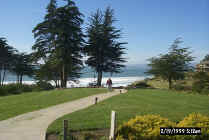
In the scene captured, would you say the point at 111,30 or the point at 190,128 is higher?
the point at 111,30

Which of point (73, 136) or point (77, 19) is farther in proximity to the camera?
point (77, 19)

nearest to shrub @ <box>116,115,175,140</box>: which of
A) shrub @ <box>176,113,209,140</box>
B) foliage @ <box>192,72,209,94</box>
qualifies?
shrub @ <box>176,113,209,140</box>

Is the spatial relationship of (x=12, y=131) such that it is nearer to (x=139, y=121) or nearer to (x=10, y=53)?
(x=139, y=121)

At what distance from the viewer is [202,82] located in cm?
2042

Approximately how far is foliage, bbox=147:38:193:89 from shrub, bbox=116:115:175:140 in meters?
20.2

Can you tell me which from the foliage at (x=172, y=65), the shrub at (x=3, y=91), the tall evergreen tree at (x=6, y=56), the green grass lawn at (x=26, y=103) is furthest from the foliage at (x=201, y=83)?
the tall evergreen tree at (x=6, y=56)

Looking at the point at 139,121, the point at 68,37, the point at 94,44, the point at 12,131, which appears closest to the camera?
the point at 139,121

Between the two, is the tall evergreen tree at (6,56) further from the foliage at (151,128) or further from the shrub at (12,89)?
the foliage at (151,128)

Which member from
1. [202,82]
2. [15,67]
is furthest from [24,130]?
[15,67]

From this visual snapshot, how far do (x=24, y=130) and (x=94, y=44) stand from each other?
26.7 metres

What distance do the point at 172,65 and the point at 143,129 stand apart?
21140 millimetres

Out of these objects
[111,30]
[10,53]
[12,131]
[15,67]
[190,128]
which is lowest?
[12,131]

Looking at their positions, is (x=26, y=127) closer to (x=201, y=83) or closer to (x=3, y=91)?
(x=3, y=91)

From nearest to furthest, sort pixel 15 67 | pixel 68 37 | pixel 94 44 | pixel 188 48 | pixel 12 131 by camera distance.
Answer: pixel 12 131 → pixel 188 48 → pixel 68 37 → pixel 94 44 → pixel 15 67
